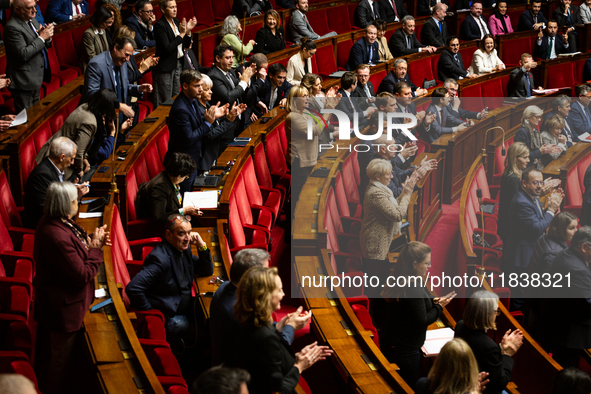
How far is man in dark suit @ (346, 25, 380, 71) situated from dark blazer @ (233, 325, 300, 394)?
311 cm

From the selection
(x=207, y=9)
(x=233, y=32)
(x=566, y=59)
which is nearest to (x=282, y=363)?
(x=233, y=32)

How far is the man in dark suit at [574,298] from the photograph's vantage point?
189 centimetres

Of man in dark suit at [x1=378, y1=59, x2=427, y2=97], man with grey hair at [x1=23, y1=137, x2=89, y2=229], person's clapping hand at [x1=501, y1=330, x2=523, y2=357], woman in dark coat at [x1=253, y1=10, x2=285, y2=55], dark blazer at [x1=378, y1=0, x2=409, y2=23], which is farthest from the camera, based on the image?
dark blazer at [x1=378, y1=0, x2=409, y2=23]

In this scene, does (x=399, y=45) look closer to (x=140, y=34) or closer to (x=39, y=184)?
(x=140, y=34)

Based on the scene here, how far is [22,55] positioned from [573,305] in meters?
2.10

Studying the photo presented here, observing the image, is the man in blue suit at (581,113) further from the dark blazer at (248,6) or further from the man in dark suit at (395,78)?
the dark blazer at (248,6)

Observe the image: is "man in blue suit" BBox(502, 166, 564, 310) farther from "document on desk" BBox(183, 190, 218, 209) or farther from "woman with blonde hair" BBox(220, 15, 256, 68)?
"woman with blonde hair" BBox(220, 15, 256, 68)

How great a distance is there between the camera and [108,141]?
7.07ft

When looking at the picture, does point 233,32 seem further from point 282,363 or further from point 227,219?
point 282,363

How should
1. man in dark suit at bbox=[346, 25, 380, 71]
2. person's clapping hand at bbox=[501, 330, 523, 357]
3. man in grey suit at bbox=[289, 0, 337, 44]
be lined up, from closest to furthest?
1. person's clapping hand at bbox=[501, 330, 523, 357]
2. man in dark suit at bbox=[346, 25, 380, 71]
3. man in grey suit at bbox=[289, 0, 337, 44]

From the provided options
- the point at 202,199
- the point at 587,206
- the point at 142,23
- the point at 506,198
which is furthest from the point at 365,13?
the point at 202,199

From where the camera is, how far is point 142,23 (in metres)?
3.45

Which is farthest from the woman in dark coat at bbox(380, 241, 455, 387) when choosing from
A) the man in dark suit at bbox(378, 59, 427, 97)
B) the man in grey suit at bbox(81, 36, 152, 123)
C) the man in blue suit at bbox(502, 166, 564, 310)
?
the man in dark suit at bbox(378, 59, 427, 97)

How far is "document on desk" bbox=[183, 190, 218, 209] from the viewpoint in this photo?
6.48 feet
